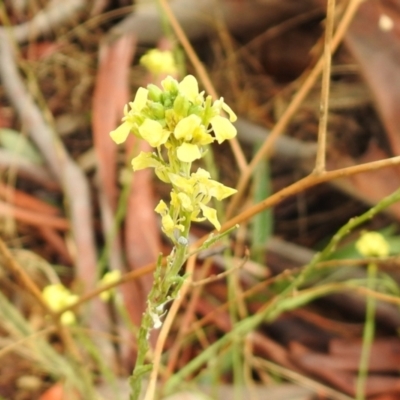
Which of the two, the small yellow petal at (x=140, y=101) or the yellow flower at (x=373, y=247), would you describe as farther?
the yellow flower at (x=373, y=247)

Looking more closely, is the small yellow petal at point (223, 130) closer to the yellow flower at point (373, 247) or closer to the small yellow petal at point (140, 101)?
the small yellow petal at point (140, 101)

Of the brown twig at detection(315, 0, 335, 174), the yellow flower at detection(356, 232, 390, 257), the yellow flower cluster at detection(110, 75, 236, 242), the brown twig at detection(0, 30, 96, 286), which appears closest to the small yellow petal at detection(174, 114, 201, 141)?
the yellow flower cluster at detection(110, 75, 236, 242)

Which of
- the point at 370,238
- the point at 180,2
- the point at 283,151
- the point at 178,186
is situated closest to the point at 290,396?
the point at 370,238

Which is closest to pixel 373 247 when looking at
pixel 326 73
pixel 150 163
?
pixel 326 73

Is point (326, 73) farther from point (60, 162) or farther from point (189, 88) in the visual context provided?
point (60, 162)

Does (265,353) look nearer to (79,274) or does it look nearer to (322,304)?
(322,304)

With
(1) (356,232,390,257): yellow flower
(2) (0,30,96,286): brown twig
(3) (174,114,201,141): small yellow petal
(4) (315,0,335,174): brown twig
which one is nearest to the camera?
(3) (174,114,201,141): small yellow petal

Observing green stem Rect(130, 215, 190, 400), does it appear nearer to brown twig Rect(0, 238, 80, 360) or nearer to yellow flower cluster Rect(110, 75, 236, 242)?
yellow flower cluster Rect(110, 75, 236, 242)

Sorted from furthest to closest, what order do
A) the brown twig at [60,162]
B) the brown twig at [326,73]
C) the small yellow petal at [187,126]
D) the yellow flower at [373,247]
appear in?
the brown twig at [60,162] → the yellow flower at [373,247] → the brown twig at [326,73] → the small yellow petal at [187,126]

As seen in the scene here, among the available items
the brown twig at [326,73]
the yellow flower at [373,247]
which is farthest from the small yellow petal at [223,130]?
the yellow flower at [373,247]
